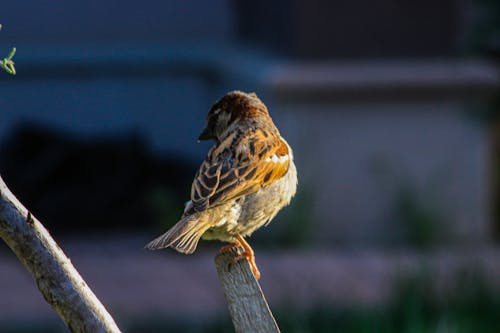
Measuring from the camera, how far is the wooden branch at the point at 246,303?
1196 millimetres

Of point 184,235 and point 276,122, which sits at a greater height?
point 276,122

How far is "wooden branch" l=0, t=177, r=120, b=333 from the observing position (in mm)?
974

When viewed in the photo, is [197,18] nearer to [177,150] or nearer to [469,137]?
[177,150]

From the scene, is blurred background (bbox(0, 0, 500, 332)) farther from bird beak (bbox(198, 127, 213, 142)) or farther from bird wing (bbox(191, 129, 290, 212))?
bird beak (bbox(198, 127, 213, 142))

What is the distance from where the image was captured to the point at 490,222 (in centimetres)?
737

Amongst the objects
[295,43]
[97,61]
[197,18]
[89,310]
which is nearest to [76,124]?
[97,61]

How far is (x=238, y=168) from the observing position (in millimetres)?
1591

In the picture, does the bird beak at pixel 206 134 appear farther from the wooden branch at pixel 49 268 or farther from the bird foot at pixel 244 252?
the wooden branch at pixel 49 268

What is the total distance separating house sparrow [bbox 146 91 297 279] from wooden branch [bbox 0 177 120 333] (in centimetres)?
47

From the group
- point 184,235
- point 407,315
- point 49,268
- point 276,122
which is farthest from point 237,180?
point 276,122

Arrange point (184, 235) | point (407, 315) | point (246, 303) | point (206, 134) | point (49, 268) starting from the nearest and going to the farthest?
1. point (49, 268)
2. point (246, 303)
3. point (206, 134)
4. point (184, 235)
5. point (407, 315)

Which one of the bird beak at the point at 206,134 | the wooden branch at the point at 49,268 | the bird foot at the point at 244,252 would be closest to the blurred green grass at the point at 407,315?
the bird foot at the point at 244,252

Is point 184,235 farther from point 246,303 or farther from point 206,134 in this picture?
point 246,303

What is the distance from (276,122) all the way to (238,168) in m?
5.49
